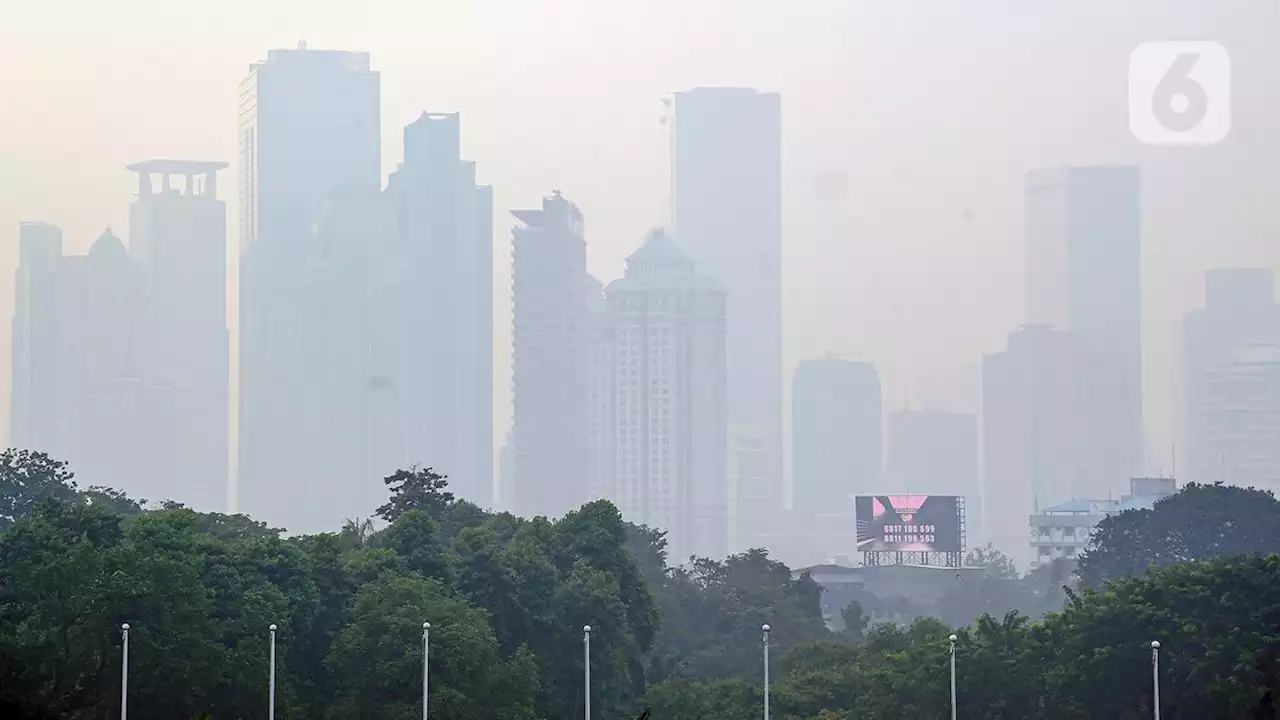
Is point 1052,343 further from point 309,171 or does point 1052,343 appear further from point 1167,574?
point 1167,574

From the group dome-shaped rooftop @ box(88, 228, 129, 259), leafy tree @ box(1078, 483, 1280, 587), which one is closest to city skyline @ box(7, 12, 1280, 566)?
dome-shaped rooftop @ box(88, 228, 129, 259)

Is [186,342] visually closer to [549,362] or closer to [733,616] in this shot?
[549,362]

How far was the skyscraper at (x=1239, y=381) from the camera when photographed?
181 meters

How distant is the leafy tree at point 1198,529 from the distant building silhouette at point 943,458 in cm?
9162

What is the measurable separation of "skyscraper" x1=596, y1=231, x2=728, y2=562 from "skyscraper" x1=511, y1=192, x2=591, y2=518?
3.31 metres

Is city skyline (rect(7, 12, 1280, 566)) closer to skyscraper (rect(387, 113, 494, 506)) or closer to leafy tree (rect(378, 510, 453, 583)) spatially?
skyscraper (rect(387, 113, 494, 506))

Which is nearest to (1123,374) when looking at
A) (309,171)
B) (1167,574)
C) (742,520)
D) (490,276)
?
(742,520)

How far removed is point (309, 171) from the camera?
197 meters

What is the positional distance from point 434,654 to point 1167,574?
18230 millimetres

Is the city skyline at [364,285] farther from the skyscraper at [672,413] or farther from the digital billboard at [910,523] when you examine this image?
the digital billboard at [910,523]

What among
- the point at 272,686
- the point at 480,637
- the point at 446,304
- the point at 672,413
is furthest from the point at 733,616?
the point at 446,304

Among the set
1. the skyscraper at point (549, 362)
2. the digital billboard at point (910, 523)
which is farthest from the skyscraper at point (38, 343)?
the digital billboard at point (910, 523)

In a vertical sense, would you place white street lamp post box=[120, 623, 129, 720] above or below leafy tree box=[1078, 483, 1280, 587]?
below

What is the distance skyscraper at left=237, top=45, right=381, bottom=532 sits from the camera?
614 feet
